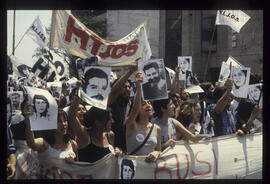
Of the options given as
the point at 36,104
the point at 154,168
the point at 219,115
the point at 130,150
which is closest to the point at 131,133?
the point at 130,150

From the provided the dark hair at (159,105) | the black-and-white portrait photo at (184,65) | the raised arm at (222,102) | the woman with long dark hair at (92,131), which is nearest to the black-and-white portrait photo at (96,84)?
the woman with long dark hair at (92,131)

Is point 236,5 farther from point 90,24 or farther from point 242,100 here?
point 90,24

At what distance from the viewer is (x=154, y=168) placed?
457cm

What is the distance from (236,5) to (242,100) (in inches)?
86.4

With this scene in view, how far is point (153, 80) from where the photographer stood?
16.2 feet

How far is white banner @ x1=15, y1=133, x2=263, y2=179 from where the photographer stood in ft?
13.7

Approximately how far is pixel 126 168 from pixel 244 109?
115 inches

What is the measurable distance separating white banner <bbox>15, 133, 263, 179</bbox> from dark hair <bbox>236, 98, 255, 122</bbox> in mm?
1348

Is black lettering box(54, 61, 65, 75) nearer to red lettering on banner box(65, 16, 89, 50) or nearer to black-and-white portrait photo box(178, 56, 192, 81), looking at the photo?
red lettering on banner box(65, 16, 89, 50)

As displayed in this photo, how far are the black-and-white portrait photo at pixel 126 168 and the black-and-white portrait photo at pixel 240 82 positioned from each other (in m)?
2.36

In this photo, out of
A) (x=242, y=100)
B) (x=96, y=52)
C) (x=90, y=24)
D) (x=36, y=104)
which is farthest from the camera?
(x=90, y=24)

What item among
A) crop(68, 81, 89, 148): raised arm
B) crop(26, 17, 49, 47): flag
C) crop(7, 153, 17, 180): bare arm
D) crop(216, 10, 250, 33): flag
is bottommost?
crop(7, 153, 17, 180): bare arm

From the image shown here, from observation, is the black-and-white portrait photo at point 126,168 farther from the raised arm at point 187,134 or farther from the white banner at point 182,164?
the raised arm at point 187,134

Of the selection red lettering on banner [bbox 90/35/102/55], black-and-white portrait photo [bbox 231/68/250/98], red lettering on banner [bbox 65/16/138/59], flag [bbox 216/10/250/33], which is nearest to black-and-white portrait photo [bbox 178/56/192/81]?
flag [bbox 216/10/250/33]
